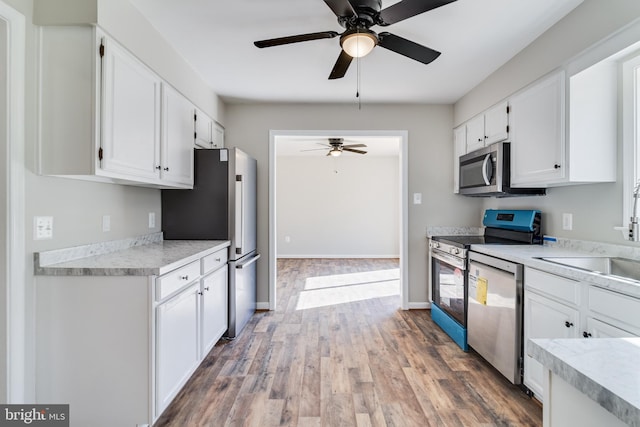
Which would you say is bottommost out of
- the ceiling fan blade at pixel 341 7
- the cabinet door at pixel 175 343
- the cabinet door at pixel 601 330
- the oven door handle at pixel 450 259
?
the cabinet door at pixel 175 343

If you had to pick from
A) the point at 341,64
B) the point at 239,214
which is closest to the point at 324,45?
the point at 341,64

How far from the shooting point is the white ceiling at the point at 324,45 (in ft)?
6.61

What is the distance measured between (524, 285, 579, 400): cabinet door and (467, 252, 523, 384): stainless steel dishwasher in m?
0.06

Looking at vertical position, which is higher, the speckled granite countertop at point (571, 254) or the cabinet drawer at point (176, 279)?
the speckled granite countertop at point (571, 254)

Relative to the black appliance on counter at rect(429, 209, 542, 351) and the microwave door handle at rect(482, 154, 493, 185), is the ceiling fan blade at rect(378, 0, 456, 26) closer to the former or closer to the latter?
the microwave door handle at rect(482, 154, 493, 185)

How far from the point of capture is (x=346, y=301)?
160 inches

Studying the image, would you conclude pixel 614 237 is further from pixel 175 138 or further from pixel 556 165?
pixel 175 138

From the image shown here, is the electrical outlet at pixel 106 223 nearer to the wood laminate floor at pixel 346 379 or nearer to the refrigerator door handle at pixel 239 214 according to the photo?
the refrigerator door handle at pixel 239 214

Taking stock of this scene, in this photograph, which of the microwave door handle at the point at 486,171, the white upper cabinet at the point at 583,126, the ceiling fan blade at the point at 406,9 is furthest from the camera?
the microwave door handle at the point at 486,171

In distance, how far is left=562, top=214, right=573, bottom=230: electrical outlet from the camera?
2282 mm

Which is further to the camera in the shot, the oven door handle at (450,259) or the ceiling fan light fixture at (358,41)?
the oven door handle at (450,259)

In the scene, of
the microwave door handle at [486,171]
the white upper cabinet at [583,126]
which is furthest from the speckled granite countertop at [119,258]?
the white upper cabinet at [583,126]

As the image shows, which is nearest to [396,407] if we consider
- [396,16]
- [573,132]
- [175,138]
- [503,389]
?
[503,389]

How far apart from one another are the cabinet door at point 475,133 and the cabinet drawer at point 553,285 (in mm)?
1594
